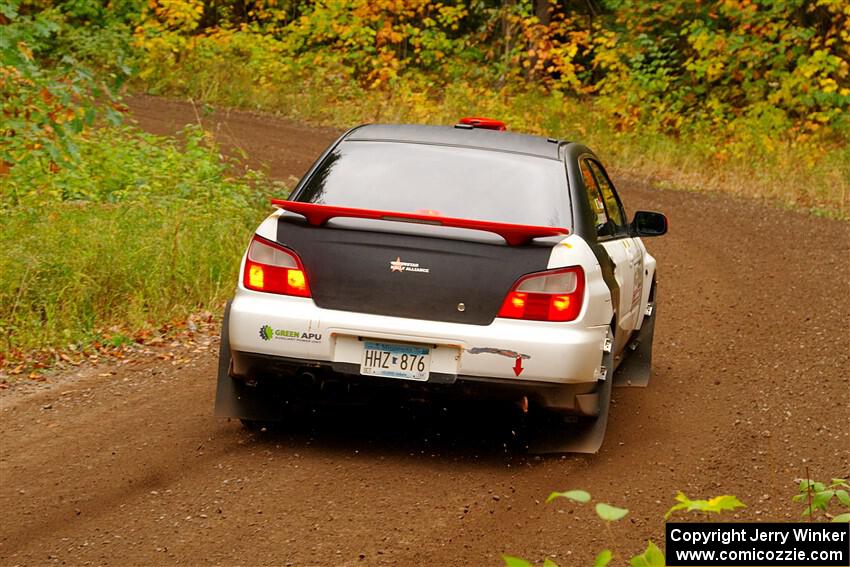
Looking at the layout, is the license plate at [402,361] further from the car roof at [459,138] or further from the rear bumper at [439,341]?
the car roof at [459,138]

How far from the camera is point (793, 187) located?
68.4ft

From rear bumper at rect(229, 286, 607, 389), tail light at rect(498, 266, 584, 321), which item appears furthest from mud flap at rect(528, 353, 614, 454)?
tail light at rect(498, 266, 584, 321)

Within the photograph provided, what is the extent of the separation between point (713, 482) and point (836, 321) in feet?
17.6

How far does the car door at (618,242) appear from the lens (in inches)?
287

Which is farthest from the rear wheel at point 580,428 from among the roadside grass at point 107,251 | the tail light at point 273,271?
the roadside grass at point 107,251

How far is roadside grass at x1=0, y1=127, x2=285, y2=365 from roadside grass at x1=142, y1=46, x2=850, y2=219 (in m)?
10.2

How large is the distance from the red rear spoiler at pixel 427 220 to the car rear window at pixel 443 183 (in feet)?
1.37

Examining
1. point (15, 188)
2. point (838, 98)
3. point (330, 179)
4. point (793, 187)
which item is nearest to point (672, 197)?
point (793, 187)

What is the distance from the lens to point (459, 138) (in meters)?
7.29

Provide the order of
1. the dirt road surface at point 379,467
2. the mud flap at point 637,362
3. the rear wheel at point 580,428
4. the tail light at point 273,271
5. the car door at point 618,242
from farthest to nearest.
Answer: the mud flap at point 637,362, the car door at point 618,242, the rear wheel at point 580,428, the tail light at point 273,271, the dirt road surface at point 379,467

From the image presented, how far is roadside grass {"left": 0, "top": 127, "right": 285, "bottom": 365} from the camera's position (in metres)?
9.21

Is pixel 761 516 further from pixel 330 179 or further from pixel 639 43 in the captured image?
pixel 639 43

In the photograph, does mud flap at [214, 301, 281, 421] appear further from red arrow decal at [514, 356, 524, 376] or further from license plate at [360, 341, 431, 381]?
red arrow decal at [514, 356, 524, 376]

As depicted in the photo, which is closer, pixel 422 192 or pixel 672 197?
pixel 422 192
